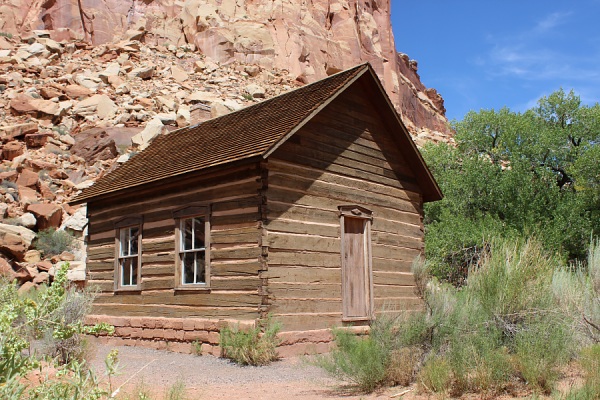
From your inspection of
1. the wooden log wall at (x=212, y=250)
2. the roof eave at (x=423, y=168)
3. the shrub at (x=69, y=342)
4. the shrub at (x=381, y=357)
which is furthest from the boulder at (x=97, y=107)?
the shrub at (x=381, y=357)

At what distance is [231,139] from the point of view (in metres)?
13.0

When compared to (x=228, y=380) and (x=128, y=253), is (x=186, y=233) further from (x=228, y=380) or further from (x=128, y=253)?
(x=228, y=380)

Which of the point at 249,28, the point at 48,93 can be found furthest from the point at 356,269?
the point at 249,28

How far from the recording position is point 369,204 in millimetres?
13531

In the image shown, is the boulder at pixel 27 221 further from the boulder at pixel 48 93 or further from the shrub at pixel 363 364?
the shrub at pixel 363 364

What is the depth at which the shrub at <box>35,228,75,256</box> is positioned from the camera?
23359mm

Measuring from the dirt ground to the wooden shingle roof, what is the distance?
3.64 meters

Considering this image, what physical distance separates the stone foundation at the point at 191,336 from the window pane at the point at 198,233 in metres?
1.49

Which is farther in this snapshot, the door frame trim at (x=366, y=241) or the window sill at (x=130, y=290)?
the window sill at (x=130, y=290)

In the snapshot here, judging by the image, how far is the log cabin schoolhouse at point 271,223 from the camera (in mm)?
11289

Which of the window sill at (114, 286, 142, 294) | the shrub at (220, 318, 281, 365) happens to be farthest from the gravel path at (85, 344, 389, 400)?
the window sill at (114, 286, 142, 294)

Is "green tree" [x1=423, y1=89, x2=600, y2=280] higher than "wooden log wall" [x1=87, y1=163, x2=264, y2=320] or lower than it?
higher

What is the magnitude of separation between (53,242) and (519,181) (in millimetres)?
17723

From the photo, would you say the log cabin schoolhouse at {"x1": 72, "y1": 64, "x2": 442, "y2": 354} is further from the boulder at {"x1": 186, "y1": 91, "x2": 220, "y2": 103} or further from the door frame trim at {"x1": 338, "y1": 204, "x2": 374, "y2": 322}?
the boulder at {"x1": 186, "y1": 91, "x2": 220, "y2": 103}
